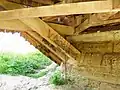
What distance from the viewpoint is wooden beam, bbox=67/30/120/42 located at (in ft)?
12.1

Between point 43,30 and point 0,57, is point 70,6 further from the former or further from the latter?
point 0,57

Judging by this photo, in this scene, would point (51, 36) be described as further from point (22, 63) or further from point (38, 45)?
point (22, 63)

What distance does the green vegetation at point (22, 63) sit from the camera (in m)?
7.73

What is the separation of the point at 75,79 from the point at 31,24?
1.89m

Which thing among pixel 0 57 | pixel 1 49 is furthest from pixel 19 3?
pixel 1 49

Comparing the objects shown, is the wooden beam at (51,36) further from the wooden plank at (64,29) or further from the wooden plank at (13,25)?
the wooden plank at (13,25)

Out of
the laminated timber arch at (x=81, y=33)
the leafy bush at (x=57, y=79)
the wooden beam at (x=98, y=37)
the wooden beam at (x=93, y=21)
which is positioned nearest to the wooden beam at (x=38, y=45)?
the laminated timber arch at (x=81, y=33)

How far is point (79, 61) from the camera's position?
15.7ft

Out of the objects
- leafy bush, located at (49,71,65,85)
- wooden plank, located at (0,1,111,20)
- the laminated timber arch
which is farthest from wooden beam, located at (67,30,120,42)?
wooden plank, located at (0,1,111,20)

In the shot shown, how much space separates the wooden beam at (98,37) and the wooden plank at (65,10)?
1.31 metres

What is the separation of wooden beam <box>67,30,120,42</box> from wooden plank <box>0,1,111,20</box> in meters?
1.31

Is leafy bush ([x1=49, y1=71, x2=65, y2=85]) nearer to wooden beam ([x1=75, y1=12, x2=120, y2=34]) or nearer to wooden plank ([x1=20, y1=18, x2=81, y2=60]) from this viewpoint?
wooden plank ([x1=20, y1=18, x2=81, y2=60])

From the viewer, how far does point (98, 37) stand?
3951 millimetres

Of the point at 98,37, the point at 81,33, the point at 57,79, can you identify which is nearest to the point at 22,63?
the point at 57,79
